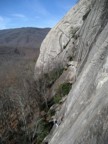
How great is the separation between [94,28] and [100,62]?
6447 mm

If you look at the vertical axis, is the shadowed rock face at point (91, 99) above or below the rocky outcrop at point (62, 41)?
below

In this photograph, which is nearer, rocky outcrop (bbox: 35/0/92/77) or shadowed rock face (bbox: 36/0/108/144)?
shadowed rock face (bbox: 36/0/108/144)

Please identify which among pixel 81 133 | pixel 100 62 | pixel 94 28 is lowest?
pixel 81 133

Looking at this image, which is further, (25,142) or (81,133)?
(25,142)

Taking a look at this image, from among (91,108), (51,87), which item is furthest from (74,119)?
(51,87)

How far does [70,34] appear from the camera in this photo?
3569 cm

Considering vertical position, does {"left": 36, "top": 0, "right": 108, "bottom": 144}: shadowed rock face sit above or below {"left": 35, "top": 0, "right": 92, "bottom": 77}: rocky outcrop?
below

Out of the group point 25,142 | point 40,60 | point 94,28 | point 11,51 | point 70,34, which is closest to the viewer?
point 94,28

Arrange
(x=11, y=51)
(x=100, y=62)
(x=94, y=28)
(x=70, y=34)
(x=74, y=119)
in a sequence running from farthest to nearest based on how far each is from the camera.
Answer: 1. (x=11, y=51)
2. (x=70, y=34)
3. (x=94, y=28)
4. (x=100, y=62)
5. (x=74, y=119)

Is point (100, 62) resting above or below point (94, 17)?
below

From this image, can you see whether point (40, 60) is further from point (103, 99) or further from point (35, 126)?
point (103, 99)

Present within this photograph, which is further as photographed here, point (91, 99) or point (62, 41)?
point (62, 41)

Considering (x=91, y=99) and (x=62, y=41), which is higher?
(x=62, y=41)

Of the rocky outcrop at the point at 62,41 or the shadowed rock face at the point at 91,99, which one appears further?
the rocky outcrop at the point at 62,41
